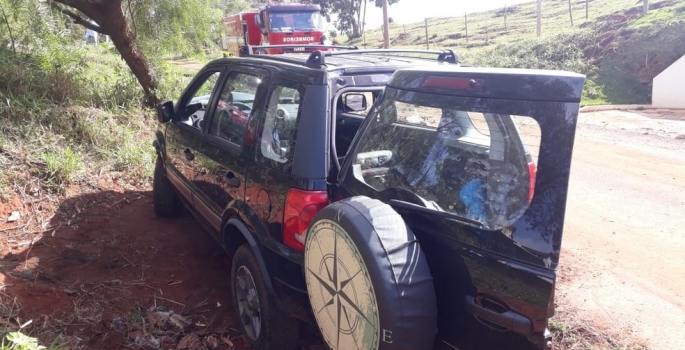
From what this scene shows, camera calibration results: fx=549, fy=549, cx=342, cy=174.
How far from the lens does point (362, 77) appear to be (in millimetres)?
3168

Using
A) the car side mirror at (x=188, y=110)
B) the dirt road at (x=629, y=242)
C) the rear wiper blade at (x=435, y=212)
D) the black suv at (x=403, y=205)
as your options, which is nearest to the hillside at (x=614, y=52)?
the dirt road at (x=629, y=242)

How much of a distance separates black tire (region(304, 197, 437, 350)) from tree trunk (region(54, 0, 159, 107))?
7.14 m

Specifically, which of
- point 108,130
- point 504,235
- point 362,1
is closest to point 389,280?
point 504,235

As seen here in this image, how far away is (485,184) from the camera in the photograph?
86.4 inches

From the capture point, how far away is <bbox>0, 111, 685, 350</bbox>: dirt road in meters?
3.62

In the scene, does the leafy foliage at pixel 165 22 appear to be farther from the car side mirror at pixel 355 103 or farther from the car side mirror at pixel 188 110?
the car side mirror at pixel 355 103

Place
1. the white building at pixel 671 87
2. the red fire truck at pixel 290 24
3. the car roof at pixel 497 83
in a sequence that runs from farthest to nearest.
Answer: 1. the red fire truck at pixel 290 24
2. the white building at pixel 671 87
3. the car roof at pixel 497 83

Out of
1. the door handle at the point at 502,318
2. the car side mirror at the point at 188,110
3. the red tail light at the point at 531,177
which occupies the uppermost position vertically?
the car side mirror at the point at 188,110

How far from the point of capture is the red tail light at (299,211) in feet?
9.35

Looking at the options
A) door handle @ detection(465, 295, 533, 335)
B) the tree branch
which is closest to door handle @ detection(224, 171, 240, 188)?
door handle @ detection(465, 295, 533, 335)

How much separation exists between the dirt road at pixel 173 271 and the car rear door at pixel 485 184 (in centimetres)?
161

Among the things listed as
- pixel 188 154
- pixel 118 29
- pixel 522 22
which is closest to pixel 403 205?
pixel 188 154

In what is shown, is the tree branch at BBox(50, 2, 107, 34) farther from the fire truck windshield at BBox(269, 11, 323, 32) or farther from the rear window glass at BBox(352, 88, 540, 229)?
the fire truck windshield at BBox(269, 11, 323, 32)

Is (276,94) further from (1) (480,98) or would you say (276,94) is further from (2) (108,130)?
(2) (108,130)
